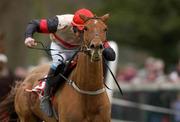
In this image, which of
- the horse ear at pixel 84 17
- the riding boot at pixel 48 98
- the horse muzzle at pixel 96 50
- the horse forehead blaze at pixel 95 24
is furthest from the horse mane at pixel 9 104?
the horse muzzle at pixel 96 50

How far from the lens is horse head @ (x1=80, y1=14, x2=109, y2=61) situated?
9555 millimetres

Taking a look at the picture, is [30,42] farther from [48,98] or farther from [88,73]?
[48,98]

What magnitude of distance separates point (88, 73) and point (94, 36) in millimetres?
764

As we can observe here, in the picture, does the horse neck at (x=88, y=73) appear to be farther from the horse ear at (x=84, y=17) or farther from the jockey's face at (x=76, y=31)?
the horse ear at (x=84, y=17)

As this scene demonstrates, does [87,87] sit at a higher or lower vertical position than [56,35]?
lower

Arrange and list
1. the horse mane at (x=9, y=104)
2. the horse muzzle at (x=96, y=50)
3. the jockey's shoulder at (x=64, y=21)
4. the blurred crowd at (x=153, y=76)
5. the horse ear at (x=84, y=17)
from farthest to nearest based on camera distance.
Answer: the blurred crowd at (x=153, y=76)
the horse mane at (x=9, y=104)
the jockey's shoulder at (x=64, y=21)
the horse ear at (x=84, y=17)
the horse muzzle at (x=96, y=50)

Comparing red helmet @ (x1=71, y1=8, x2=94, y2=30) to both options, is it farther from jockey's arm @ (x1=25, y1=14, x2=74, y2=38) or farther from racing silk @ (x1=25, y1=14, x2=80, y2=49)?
jockey's arm @ (x1=25, y1=14, x2=74, y2=38)

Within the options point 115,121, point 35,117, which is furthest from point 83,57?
point 115,121

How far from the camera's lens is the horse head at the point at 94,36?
9.55 m

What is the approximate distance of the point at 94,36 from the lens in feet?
31.7

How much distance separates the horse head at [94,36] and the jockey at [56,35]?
0.37m

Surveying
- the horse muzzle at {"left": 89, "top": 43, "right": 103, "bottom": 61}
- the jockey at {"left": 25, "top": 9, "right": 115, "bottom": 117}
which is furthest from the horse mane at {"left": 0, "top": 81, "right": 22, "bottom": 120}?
the horse muzzle at {"left": 89, "top": 43, "right": 103, "bottom": 61}

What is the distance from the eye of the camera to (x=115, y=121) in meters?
18.4

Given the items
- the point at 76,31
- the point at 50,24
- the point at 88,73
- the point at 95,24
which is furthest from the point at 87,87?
the point at 50,24
